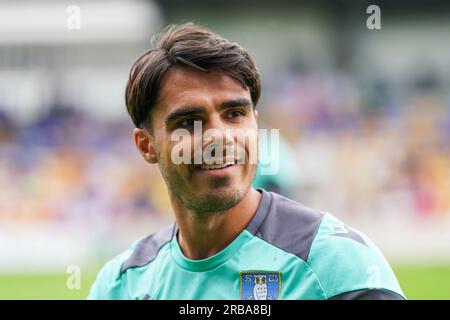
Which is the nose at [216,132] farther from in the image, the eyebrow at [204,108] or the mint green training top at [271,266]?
the mint green training top at [271,266]

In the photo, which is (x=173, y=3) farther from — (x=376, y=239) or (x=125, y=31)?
(x=376, y=239)

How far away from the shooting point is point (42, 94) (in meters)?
18.1

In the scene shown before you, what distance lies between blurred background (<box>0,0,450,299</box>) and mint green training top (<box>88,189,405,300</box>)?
394cm

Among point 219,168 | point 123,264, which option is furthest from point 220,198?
point 123,264

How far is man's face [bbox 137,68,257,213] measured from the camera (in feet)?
8.11

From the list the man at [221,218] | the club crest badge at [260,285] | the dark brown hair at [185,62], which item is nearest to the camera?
the man at [221,218]

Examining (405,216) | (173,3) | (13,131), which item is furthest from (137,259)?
(173,3)

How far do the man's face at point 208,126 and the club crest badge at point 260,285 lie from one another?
236mm

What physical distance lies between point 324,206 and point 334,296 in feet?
33.4

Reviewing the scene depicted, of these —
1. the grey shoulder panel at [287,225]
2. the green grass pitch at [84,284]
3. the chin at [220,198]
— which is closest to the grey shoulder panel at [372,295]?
the grey shoulder panel at [287,225]

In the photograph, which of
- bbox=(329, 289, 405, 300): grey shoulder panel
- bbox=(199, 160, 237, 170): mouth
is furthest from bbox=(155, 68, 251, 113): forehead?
bbox=(329, 289, 405, 300): grey shoulder panel

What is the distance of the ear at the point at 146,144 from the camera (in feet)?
9.39

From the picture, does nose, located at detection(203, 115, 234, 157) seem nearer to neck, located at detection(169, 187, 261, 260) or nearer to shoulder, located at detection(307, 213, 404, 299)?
neck, located at detection(169, 187, 261, 260)
